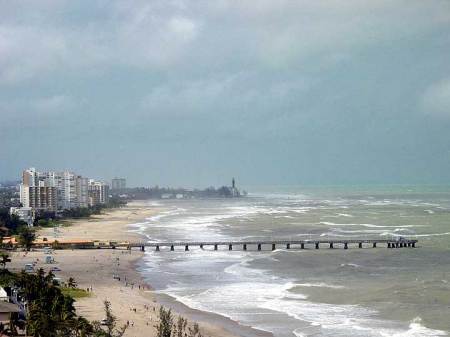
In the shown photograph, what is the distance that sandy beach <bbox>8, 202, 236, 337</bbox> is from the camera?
4075 cm

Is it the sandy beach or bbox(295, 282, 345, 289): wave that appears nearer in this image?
the sandy beach

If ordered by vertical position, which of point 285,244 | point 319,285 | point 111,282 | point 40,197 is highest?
point 40,197

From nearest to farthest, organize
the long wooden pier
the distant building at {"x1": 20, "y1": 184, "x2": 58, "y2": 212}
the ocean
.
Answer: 1. the ocean
2. the long wooden pier
3. the distant building at {"x1": 20, "y1": 184, "x2": 58, "y2": 212}

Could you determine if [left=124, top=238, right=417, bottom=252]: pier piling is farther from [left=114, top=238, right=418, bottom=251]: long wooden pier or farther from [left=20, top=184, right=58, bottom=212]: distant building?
Result: [left=20, top=184, right=58, bottom=212]: distant building

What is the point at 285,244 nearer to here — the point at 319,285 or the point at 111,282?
the point at 319,285

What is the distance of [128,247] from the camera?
265 feet

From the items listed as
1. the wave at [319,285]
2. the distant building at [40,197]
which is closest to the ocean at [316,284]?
the wave at [319,285]

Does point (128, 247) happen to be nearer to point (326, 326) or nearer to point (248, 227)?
point (248, 227)

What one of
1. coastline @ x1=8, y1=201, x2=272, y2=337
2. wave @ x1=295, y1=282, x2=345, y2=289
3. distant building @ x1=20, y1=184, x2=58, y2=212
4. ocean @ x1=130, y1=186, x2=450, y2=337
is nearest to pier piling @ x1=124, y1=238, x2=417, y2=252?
ocean @ x1=130, y1=186, x2=450, y2=337

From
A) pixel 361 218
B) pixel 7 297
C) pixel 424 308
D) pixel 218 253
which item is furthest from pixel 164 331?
pixel 361 218

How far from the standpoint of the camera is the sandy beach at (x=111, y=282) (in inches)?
1604

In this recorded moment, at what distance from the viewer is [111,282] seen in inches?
2217

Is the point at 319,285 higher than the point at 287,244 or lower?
lower

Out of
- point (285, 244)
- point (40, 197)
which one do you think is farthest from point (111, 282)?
point (40, 197)
